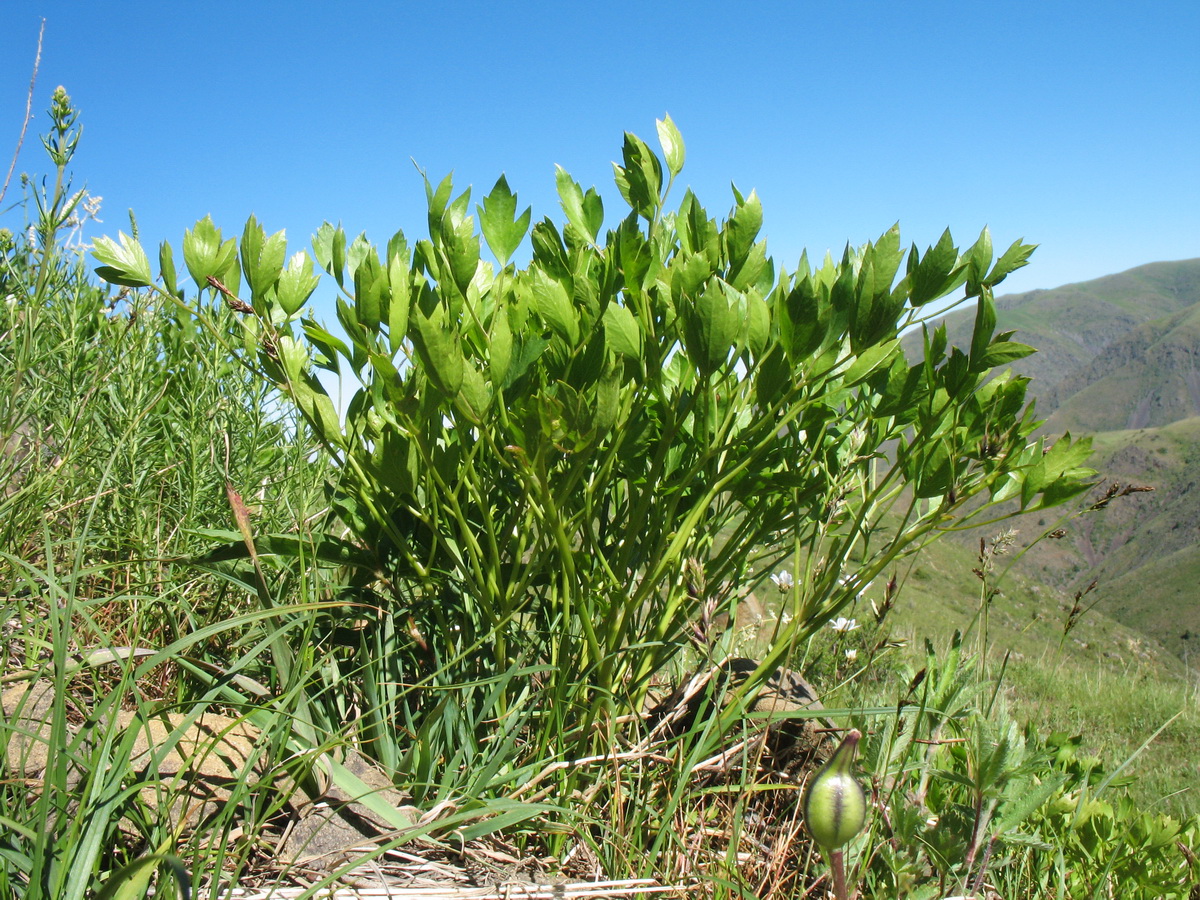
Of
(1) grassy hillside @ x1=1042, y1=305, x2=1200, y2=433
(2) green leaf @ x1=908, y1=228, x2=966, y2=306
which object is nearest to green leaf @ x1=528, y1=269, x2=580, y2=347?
(2) green leaf @ x1=908, y1=228, x2=966, y2=306

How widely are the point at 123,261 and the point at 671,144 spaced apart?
944 mm

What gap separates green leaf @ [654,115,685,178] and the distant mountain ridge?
402 centimetres

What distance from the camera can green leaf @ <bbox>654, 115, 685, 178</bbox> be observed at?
139 centimetres

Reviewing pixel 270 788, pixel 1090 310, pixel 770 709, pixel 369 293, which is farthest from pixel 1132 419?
pixel 270 788

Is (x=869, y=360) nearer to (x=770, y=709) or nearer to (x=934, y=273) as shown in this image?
(x=934, y=273)

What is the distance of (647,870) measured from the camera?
3.91 feet

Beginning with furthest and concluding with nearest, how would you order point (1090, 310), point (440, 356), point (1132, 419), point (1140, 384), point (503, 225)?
point (1090, 310)
point (1140, 384)
point (1132, 419)
point (503, 225)
point (440, 356)

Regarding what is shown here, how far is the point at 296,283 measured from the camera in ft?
4.80

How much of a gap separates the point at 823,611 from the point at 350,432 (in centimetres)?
92

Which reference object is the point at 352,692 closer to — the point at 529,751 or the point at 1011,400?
the point at 529,751

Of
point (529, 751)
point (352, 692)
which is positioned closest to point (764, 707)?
point (529, 751)

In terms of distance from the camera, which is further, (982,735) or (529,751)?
(529,751)

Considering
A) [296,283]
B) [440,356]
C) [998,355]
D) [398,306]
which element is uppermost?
[296,283]

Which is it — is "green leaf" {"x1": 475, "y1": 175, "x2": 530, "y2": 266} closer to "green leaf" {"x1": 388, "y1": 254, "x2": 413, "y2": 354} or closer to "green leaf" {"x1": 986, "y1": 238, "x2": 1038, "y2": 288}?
"green leaf" {"x1": 388, "y1": 254, "x2": 413, "y2": 354}
